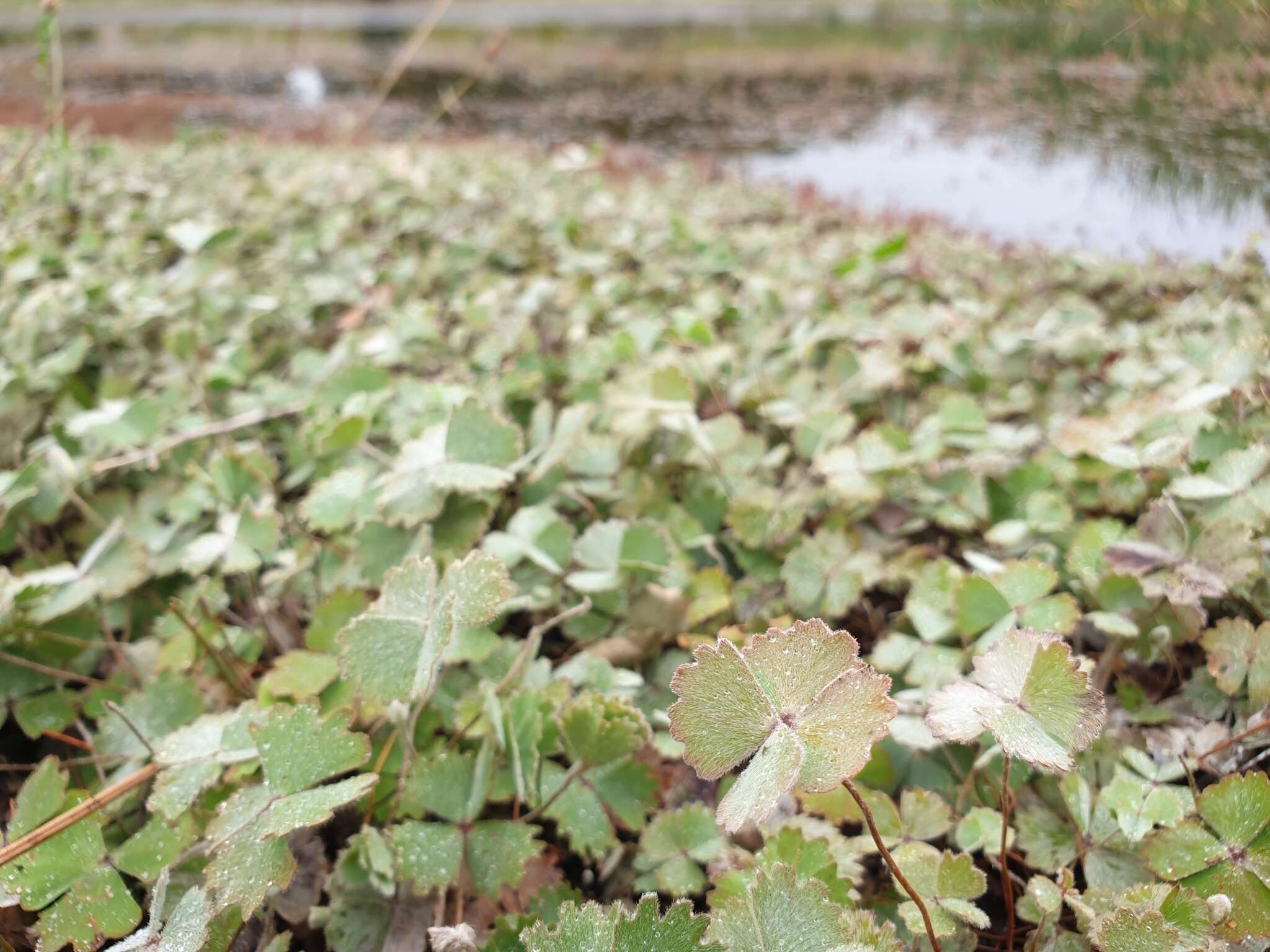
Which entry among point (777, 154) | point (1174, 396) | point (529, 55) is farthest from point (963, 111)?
point (529, 55)

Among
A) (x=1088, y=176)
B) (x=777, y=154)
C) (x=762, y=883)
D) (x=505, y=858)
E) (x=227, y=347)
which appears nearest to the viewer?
(x=762, y=883)

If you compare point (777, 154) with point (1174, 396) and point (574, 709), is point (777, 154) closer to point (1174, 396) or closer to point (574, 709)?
point (1174, 396)

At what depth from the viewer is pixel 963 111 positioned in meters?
10.2

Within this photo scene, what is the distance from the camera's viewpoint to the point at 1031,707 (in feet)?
1.84

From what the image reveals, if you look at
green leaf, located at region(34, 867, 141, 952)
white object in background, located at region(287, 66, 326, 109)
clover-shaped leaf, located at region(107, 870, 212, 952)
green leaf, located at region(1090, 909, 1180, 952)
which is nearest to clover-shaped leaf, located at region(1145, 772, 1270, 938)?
green leaf, located at region(1090, 909, 1180, 952)

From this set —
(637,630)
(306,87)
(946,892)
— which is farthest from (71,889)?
(306,87)

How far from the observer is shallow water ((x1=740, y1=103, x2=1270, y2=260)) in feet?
8.63

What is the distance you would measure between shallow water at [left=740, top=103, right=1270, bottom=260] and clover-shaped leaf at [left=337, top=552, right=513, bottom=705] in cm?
183

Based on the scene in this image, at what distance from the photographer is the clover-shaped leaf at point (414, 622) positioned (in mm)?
665

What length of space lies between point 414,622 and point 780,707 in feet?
1.12

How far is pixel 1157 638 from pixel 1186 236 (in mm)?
2759

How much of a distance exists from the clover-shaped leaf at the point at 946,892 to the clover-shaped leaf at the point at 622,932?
0.20m

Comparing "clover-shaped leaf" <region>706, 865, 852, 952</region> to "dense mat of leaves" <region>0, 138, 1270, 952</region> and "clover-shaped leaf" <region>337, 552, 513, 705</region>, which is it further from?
"clover-shaped leaf" <region>337, 552, 513, 705</region>

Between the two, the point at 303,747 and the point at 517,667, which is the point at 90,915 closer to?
the point at 303,747
